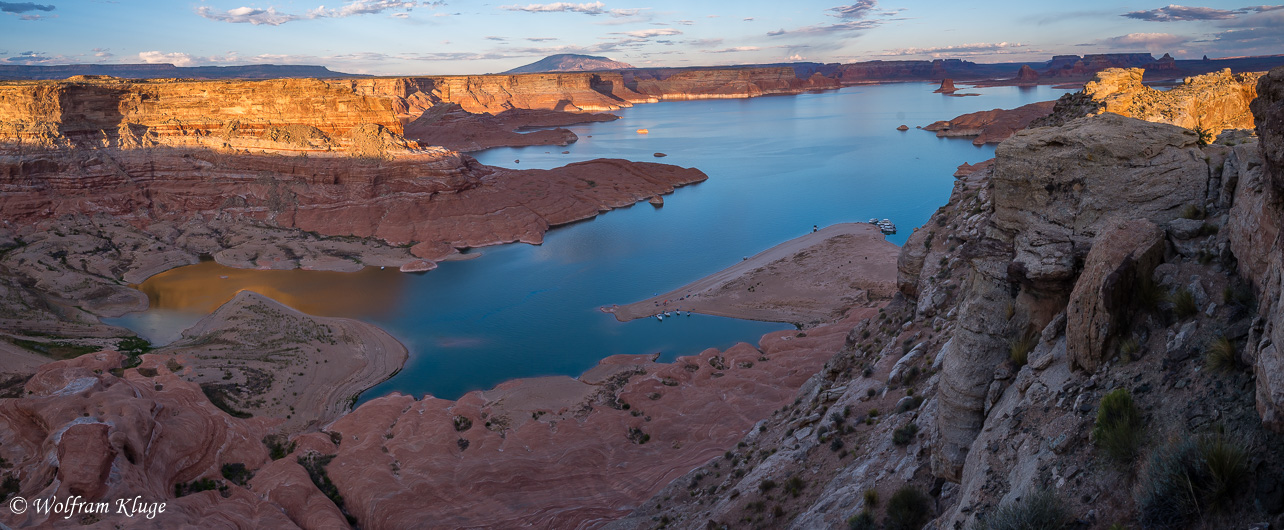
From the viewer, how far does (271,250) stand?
44062 mm

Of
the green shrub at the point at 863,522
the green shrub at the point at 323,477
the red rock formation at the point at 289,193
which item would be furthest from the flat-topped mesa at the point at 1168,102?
the red rock formation at the point at 289,193

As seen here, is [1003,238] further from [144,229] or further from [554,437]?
[144,229]

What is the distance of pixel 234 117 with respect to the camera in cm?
4969

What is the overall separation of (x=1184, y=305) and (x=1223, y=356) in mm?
1028

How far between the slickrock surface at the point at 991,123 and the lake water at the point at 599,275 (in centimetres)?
370

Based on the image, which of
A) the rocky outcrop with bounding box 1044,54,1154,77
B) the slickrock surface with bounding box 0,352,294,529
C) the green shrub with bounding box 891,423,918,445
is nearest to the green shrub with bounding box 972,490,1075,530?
the green shrub with bounding box 891,423,918,445

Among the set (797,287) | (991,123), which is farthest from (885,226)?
(991,123)

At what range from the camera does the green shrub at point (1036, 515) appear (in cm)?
608

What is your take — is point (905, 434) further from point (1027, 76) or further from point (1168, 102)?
point (1027, 76)

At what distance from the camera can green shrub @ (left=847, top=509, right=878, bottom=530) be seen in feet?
30.1

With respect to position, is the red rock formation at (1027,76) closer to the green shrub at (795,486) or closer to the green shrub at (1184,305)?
the green shrub at (795,486)

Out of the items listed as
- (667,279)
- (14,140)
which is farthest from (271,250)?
(667,279)

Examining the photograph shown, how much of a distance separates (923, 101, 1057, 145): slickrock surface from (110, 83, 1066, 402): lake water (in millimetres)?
3700

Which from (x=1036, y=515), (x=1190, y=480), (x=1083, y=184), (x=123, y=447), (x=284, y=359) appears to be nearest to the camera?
(x=1190, y=480)
